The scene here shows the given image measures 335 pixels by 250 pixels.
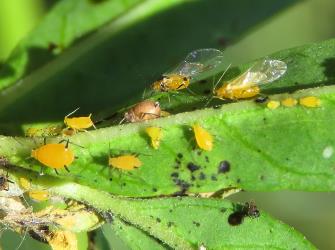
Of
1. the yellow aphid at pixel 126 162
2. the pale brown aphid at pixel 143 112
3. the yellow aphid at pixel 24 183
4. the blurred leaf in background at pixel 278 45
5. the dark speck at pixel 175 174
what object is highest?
the yellow aphid at pixel 24 183

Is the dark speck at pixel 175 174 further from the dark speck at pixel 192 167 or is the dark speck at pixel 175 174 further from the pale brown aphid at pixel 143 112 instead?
the pale brown aphid at pixel 143 112

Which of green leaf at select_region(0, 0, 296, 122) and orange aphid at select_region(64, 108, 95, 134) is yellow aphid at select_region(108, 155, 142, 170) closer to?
orange aphid at select_region(64, 108, 95, 134)

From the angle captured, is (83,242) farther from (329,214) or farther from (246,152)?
(329,214)

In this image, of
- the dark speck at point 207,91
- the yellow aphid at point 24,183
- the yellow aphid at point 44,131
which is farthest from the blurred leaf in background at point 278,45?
the yellow aphid at point 24,183

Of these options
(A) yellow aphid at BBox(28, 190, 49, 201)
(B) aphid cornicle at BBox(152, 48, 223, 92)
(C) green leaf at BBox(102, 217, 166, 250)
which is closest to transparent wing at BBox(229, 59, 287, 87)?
(B) aphid cornicle at BBox(152, 48, 223, 92)

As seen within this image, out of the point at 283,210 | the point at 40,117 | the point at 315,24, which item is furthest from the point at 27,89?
the point at 315,24

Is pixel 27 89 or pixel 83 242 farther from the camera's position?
pixel 27 89

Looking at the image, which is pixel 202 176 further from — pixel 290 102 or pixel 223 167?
pixel 290 102
